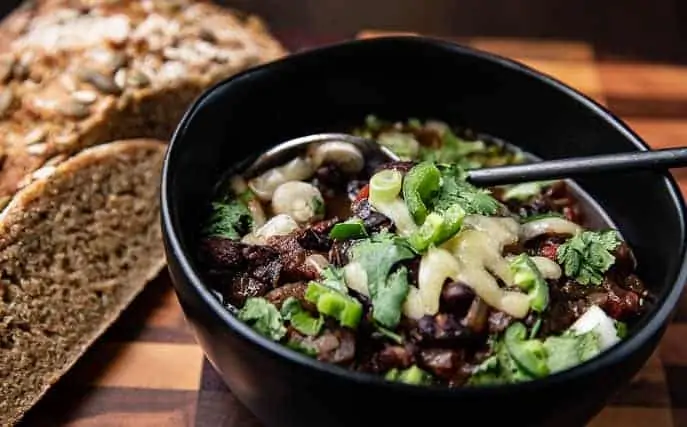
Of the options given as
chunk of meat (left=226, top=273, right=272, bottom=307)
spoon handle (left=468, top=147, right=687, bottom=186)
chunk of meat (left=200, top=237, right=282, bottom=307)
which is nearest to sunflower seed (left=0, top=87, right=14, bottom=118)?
chunk of meat (left=200, top=237, right=282, bottom=307)

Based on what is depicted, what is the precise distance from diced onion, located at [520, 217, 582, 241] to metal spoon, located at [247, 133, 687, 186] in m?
0.10

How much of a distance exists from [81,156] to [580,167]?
4.26ft

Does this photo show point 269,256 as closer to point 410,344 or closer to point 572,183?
point 410,344

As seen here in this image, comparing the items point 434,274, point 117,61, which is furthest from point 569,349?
point 117,61

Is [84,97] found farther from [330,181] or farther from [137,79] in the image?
[330,181]

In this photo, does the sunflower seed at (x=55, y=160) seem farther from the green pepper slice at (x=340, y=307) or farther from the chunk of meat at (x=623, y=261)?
the chunk of meat at (x=623, y=261)

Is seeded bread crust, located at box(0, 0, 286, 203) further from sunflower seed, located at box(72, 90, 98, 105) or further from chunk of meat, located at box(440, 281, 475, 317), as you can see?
chunk of meat, located at box(440, 281, 475, 317)

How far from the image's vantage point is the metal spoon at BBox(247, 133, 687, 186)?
2354mm

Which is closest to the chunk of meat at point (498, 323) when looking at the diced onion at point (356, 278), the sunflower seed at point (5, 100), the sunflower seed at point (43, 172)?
the diced onion at point (356, 278)

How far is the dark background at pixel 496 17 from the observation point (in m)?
3.80

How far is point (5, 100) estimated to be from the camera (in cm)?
285

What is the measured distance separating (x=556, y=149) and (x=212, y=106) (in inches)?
36.4

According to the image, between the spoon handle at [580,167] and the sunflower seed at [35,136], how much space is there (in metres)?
1.15

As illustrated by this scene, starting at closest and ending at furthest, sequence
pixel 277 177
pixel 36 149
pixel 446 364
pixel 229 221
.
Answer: pixel 446 364 < pixel 229 221 < pixel 277 177 < pixel 36 149
